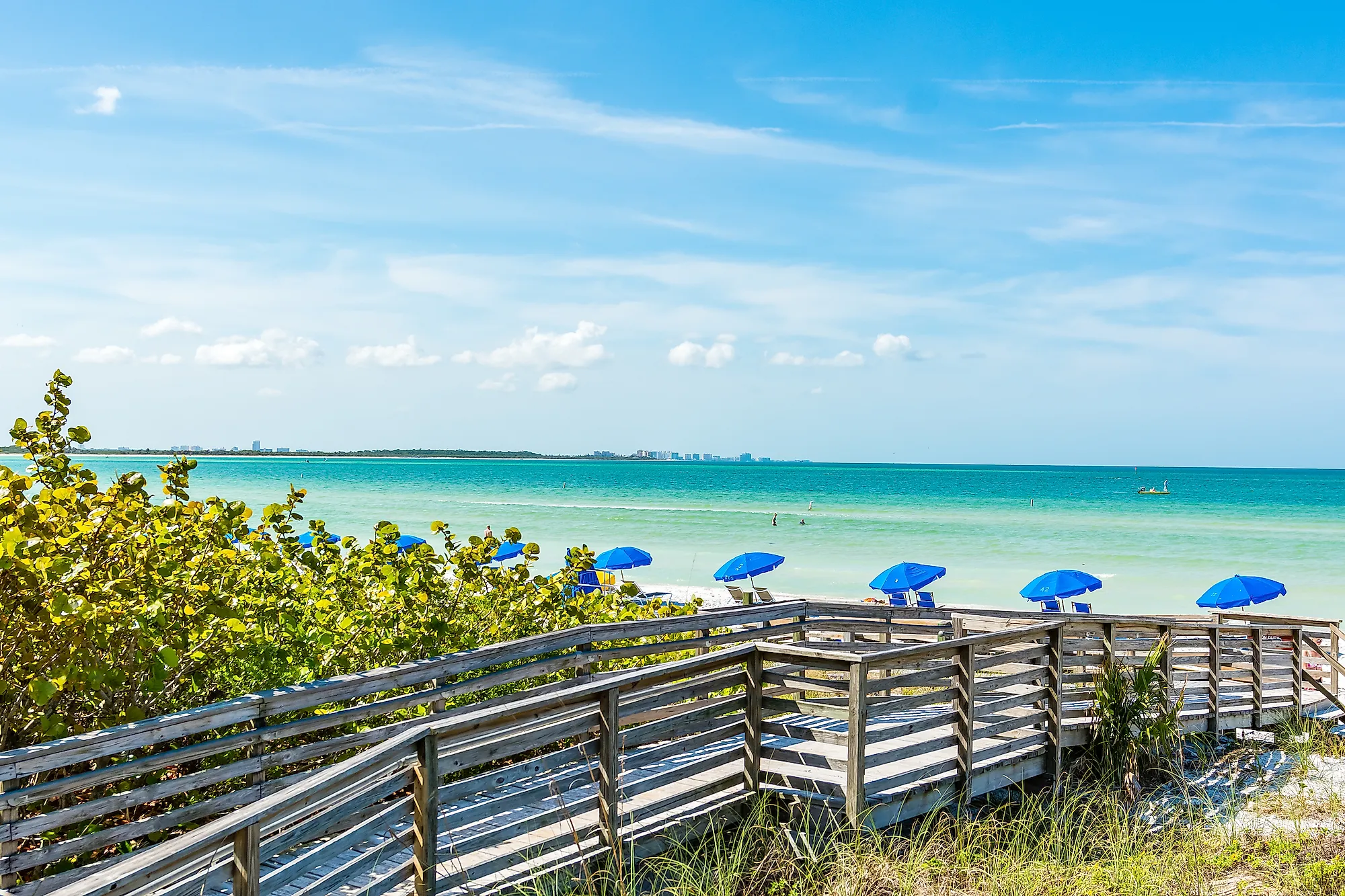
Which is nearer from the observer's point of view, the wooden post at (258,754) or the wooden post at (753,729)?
the wooden post at (258,754)

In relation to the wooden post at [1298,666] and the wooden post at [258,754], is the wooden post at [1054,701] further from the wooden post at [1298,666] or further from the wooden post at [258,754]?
the wooden post at [258,754]

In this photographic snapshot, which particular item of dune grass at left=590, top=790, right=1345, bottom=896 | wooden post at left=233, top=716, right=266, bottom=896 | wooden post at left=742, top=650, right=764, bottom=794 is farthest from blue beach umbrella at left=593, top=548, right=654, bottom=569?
wooden post at left=233, top=716, right=266, bottom=896

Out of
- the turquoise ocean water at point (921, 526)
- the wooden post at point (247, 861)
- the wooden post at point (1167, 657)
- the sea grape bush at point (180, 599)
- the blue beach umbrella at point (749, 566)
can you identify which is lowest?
the turquoise ocean water at point (921, 526)

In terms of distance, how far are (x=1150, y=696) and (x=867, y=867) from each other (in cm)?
447

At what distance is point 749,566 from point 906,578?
10.7ft

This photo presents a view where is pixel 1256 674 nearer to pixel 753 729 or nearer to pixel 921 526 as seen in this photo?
pixel 753 729

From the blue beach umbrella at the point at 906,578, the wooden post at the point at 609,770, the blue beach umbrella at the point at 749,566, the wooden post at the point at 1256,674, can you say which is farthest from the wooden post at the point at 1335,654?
the wooden post at the point at 609,770

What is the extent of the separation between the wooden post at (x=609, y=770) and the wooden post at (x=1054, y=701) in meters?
4.34

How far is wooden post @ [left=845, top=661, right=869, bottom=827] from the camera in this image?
580cm

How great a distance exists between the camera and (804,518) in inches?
2458

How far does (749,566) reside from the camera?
67.6 feet

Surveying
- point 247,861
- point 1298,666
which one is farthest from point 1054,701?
point 247,861

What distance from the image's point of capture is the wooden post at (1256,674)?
10695 mm

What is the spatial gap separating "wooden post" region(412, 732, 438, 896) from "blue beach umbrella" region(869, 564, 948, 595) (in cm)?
1626
